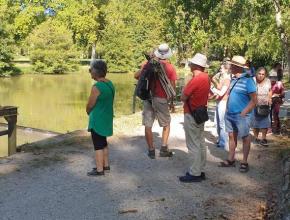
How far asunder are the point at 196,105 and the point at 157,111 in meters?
1.44

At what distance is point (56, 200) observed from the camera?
19.6 ft

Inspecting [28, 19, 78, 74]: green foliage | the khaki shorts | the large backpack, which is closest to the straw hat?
the large backpack

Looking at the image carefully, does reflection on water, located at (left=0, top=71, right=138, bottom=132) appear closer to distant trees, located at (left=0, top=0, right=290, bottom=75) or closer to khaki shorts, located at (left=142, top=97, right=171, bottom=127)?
khaki shorts, located at (left=142, top=97, right=171, bottom=127)

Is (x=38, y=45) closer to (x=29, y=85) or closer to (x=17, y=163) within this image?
(x=29, y=85)

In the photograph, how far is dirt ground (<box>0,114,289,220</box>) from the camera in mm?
5613

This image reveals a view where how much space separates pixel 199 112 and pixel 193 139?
40 centimetres

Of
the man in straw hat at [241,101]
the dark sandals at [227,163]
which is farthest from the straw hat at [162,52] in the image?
the dark sandals at [227,163]

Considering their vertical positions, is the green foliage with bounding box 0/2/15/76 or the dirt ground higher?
the green foliage with bounding box 0/2/15/76

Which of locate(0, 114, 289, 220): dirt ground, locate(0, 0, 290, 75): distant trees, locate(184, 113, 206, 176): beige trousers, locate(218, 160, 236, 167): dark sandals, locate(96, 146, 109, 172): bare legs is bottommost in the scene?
locate(0, 114, 289, 220): dirt ground

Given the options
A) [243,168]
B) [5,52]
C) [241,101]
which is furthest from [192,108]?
[5,52]

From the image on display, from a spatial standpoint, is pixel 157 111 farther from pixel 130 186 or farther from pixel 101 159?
pixel 130 186

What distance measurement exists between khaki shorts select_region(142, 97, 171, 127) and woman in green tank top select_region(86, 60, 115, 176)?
1.22m

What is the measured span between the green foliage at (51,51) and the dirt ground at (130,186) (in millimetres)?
44951

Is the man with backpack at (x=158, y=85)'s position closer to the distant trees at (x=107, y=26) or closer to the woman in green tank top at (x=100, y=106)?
the woman in green tank top at (x=100, y=106)
